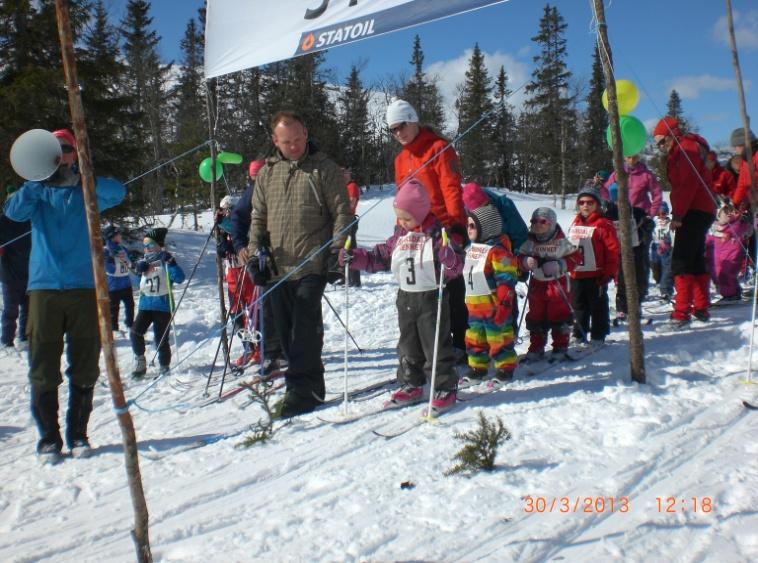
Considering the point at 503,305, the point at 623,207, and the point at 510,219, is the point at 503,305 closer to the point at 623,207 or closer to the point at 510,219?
the point at 510,219

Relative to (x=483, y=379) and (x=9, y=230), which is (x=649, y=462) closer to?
(x=483, y=379)

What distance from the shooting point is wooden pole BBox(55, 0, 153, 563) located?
6.16 feet

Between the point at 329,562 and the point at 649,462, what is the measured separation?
5.75 ft

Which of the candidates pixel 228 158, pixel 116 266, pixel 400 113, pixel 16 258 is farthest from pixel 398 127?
pixel 16 258

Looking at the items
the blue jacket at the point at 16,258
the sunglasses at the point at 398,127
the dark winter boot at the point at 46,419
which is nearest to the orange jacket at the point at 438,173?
the sunglasses at the point at 398,127

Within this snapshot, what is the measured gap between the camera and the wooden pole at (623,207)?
12.2 feet

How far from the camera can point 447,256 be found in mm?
3773

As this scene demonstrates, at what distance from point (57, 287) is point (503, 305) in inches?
127

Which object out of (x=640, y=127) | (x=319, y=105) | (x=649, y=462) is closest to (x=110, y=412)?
(x=649, y=462)

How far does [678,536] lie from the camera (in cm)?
225

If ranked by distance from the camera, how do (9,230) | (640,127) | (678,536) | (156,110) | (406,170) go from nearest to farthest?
(678,536) → (406,170) → (640,127) → (9,230) → (156,110)

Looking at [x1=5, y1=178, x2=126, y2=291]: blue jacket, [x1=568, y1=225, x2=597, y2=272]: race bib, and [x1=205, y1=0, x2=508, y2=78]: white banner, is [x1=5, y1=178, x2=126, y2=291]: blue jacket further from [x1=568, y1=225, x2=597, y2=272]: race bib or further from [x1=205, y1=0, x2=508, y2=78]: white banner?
[x1=568, y1=225, x2=597, y2=272]: race bib

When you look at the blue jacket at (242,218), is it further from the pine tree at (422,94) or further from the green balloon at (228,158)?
the pine tree at (422,94)
